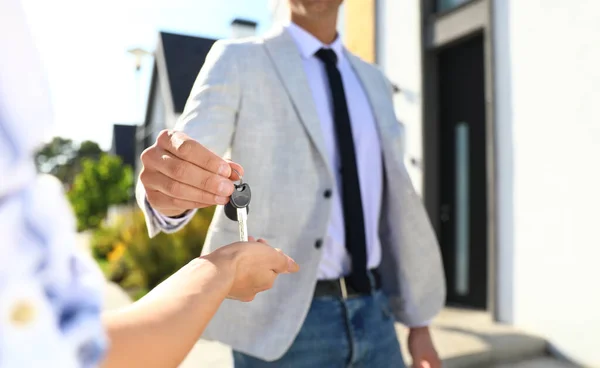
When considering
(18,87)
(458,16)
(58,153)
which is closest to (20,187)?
(18,87)

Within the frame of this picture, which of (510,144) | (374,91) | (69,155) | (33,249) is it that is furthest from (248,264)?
(69,155)

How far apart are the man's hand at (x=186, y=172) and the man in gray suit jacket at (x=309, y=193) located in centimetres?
20

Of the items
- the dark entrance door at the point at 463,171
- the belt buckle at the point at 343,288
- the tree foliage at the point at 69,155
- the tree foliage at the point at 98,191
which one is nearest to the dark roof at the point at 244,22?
the dark entrance door at the point at 463,171

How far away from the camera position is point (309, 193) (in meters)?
1.41

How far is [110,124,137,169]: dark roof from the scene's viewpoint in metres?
37.4

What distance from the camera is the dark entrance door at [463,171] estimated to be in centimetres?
498

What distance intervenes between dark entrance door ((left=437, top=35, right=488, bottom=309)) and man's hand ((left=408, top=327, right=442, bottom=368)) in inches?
139

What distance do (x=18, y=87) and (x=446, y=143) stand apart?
Result: 5263 millimetres

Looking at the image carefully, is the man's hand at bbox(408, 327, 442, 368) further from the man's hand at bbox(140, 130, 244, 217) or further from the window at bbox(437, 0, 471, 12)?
the window at bbox(437, 0, 471, 12)

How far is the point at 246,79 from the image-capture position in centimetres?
137

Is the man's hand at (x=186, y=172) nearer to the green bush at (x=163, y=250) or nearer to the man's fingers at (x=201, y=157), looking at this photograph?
the man's fingers at (x=201, y=157)

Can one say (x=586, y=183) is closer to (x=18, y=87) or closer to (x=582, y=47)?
(x=582, y=47)

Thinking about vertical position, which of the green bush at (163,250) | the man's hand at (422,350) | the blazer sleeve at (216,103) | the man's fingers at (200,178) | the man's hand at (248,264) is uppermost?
the blazer sleeve at (216,103)

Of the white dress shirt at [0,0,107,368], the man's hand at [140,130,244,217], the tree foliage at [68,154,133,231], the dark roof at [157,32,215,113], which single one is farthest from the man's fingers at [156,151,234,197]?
the tree foliage at [68,154,133,231]
